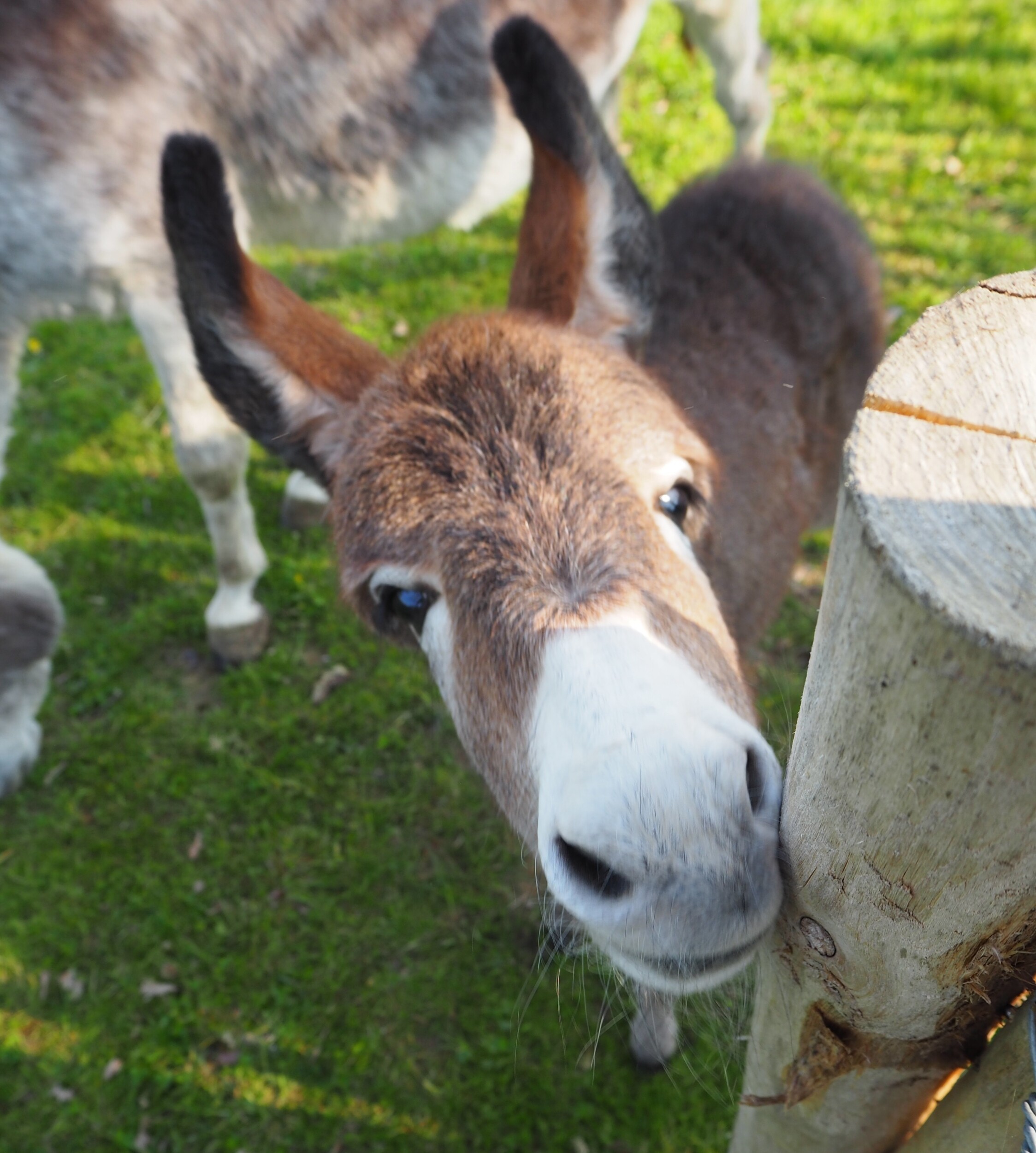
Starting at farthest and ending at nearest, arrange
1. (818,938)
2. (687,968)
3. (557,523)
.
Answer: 1. (557,523)
2. (687,968)
3. (818,938)

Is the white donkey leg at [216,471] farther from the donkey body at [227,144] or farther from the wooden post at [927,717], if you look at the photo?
the wooden post at [927,717]

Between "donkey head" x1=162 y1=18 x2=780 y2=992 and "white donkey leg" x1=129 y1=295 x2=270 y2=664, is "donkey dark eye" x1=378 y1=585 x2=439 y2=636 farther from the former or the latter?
"white donkey leg" x1=129 y1=295 x2=270 y2=664

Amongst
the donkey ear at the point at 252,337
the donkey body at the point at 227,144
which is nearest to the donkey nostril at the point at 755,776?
the donkey ear at the point at 252,337

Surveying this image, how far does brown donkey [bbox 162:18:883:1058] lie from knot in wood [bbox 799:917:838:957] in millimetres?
52

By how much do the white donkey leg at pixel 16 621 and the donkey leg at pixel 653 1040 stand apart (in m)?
2.87

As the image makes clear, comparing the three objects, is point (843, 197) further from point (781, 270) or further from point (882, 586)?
point (882, 586)

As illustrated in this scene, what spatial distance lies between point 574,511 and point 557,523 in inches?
2.0

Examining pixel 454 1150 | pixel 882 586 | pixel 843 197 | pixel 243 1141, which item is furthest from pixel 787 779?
pixel 843 197

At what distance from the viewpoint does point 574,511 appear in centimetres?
184

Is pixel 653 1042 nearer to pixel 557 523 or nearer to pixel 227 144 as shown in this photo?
pixel 557 523

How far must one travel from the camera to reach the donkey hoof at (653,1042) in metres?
3.08

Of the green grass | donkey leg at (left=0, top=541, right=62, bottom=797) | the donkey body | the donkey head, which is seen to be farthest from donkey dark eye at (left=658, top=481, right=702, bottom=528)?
donkey leg at (left=0, top=541, right=62, bottom=797)

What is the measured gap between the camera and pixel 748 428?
3.35m

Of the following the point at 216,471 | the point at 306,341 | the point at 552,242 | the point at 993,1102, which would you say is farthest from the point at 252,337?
the point at 993,1102
